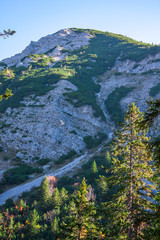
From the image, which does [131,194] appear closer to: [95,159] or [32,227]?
[32,227]

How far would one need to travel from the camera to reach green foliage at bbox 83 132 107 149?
53.3 meters

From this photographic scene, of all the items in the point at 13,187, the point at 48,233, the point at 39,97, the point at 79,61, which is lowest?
the point at 48,233

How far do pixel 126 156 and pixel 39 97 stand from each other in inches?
2503

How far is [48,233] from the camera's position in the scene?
21.9 meters

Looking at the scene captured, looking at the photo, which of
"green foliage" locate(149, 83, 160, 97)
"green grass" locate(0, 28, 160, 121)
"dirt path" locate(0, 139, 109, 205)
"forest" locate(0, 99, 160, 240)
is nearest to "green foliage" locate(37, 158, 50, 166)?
"dirt path" locate(0, 139, 109, 205)

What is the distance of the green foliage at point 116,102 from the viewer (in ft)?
232

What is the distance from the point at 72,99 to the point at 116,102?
21616mm

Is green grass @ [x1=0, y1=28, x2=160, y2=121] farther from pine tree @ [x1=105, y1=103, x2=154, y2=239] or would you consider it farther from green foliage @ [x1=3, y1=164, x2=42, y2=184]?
pine tree @ [x1=105, y1=103, x2=154, y2=239]

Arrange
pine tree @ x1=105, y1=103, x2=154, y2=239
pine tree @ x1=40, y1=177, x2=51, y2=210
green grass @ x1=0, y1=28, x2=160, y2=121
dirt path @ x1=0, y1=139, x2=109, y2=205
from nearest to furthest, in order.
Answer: pine tree @ x1=105, y1=103, x2=154, y2=239 → pine tree @ x1=40, y1=177, x2=51, y2=210 → dirt path @ x1=0, y1=139, x2=109, y2=205 → green grass @ x1=0, y1=28, x2=160, y2=121

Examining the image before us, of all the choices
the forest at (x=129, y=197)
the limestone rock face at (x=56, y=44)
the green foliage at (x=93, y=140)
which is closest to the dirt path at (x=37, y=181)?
the green foliage at (x=93, y=140)

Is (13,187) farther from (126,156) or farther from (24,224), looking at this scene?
(126,156)

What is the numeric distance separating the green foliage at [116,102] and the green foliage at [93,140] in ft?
44.4

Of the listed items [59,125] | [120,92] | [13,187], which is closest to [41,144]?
[59,125]

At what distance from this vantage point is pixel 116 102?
78.4m
